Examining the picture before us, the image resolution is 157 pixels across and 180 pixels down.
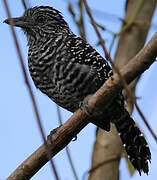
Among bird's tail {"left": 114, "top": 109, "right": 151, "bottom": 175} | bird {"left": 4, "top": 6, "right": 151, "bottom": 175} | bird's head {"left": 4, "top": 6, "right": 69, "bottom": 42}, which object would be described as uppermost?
bird's head {"left": 4, "top": 6, "right": 69, "bottom": 42}

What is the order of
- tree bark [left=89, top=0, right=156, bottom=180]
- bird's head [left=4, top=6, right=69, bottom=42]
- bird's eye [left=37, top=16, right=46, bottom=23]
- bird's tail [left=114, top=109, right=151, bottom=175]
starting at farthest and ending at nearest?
bird's eye [left=37, top=16, right=46, bottom=23] < bird's head [left=4, top=6, right=69, bottom=42] < tree bark [left=89, top=0, right=156, bottom=180] < bird's tail [left=114, top=109, right=151, bottom=175]

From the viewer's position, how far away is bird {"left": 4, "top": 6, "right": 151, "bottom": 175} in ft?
11.5

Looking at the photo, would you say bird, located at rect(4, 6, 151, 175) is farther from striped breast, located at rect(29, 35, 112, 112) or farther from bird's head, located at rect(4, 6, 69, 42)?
bird's head, located at rect(4, 6, 69, 42)

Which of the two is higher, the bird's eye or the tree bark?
the bird's eye

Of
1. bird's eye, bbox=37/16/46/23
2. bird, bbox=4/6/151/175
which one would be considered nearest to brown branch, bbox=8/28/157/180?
bird, bbox=4/6/151/175

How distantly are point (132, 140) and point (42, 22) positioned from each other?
1.12m

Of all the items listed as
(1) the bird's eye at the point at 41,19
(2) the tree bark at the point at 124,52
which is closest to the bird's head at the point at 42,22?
(1) the bird's eye at the point at 41,19

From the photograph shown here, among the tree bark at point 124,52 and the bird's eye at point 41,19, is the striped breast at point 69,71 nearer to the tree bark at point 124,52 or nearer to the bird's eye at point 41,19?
the tree bark at point 124,52

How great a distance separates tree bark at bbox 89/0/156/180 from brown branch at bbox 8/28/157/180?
960 mm

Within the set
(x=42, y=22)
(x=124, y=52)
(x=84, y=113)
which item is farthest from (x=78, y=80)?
(x=84, y=113)

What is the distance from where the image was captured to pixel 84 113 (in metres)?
2.57

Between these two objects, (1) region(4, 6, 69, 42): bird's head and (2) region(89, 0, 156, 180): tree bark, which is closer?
(2) region(89, 0, 156, 180): tree bark

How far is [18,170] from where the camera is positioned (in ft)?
8.36

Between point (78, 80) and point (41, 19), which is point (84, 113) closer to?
point (78, 80)
